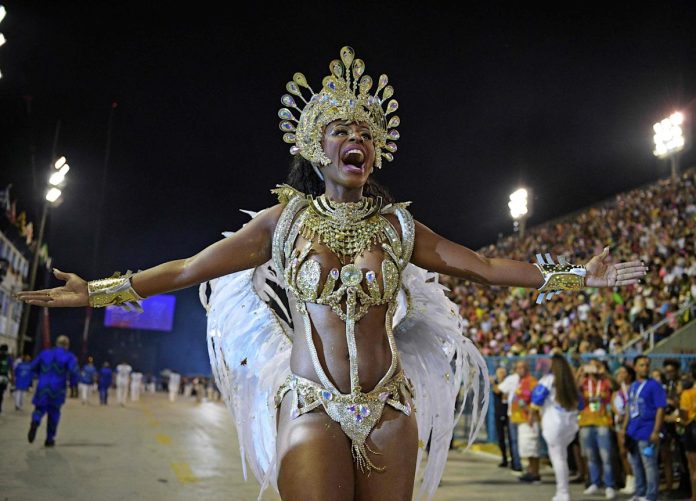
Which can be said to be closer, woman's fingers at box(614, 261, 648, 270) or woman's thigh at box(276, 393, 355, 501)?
woman's thigh at box(276, 393, 355, 501)

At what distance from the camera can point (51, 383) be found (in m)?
10.7

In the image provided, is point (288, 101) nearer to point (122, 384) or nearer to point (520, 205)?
point (122, 384)

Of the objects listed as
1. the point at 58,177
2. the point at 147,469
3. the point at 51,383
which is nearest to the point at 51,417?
the point at 51,383

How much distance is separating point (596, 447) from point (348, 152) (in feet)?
22.9

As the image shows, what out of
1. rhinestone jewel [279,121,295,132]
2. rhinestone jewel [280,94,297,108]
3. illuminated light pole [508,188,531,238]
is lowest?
rhinestone jewel [279,121,295,132]

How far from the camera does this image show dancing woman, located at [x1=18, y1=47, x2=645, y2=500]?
8.80 feet

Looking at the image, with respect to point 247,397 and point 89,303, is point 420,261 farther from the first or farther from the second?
point 89,303

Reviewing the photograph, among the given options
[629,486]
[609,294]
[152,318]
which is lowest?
[629,486]

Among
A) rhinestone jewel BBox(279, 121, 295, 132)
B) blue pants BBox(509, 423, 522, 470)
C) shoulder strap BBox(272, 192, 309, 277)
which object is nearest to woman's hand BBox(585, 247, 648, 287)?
shoulder strap BBox(272, 192, 309, 277)

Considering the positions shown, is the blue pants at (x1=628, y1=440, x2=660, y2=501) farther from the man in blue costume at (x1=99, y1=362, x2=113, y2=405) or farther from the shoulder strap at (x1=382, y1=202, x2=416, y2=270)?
the man in blue costume at (x1=99, y1=362, x2=113, y2=405)

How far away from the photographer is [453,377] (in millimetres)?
3506

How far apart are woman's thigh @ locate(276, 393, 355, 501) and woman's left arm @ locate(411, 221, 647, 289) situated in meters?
0.90

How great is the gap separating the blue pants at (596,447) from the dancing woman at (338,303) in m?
5.54

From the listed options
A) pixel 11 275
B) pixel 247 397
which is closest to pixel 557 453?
pixel 247 397
